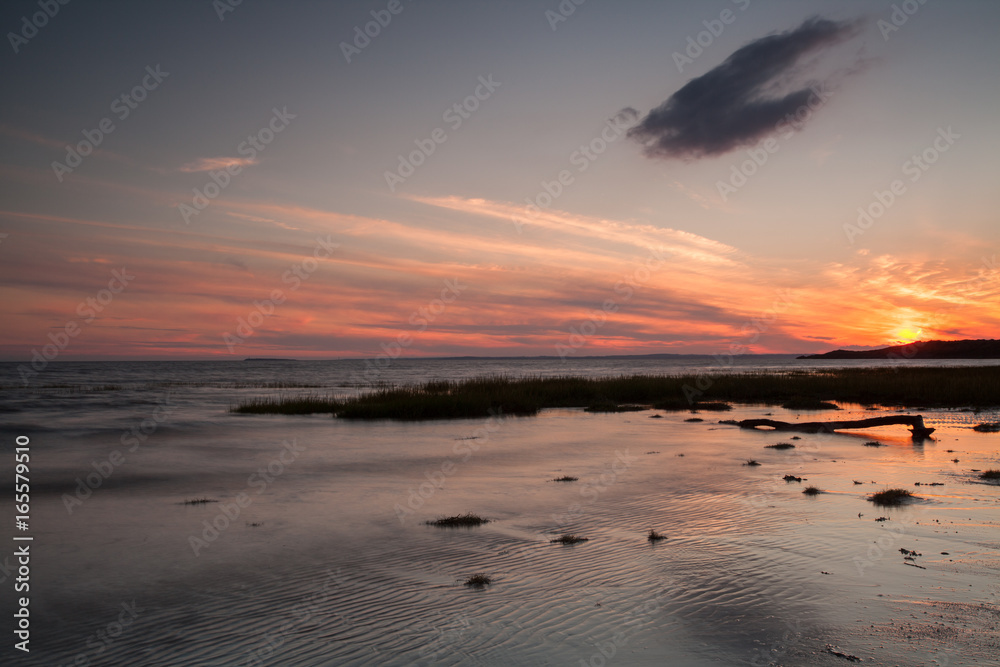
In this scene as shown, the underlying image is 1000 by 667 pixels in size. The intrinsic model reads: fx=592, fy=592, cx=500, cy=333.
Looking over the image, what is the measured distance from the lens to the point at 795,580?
7375 mm

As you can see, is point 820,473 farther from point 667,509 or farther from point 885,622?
point 885,622

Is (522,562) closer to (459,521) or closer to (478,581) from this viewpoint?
(478,581)

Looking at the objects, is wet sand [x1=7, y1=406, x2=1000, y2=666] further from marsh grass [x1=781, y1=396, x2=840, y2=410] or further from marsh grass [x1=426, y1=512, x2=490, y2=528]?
marsh grass [x1=781, y1=396, x2=840, y2=410]

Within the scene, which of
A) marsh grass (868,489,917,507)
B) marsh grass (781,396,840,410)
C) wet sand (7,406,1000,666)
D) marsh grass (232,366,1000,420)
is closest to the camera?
wet sand (7,406,1000,666)

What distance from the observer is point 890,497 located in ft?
37.3

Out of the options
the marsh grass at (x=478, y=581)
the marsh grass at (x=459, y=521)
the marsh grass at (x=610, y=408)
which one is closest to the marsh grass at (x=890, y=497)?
the marsh grass at (x=459, y=521)

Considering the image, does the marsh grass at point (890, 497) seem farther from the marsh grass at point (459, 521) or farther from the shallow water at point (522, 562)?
the marsh grass at point (459, 521)

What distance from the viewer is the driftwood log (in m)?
20.2

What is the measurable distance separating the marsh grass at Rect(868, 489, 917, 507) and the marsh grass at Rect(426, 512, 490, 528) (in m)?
7.46

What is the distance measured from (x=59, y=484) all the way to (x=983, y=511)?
2045 centimetres

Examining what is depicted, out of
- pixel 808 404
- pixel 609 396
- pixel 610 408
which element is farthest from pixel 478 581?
pixel 609 396

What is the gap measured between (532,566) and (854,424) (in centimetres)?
1856

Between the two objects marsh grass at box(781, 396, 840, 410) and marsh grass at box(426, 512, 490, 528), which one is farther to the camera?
marsh grass at box(781, 396, 840, 410)

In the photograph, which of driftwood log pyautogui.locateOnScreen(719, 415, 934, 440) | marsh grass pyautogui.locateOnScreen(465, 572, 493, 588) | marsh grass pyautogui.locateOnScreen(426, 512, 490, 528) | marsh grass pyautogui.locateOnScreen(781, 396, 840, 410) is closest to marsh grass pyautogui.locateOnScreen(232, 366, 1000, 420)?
marsh grass pyautogui.locateOnScreen(781, 396, 840, 410)
